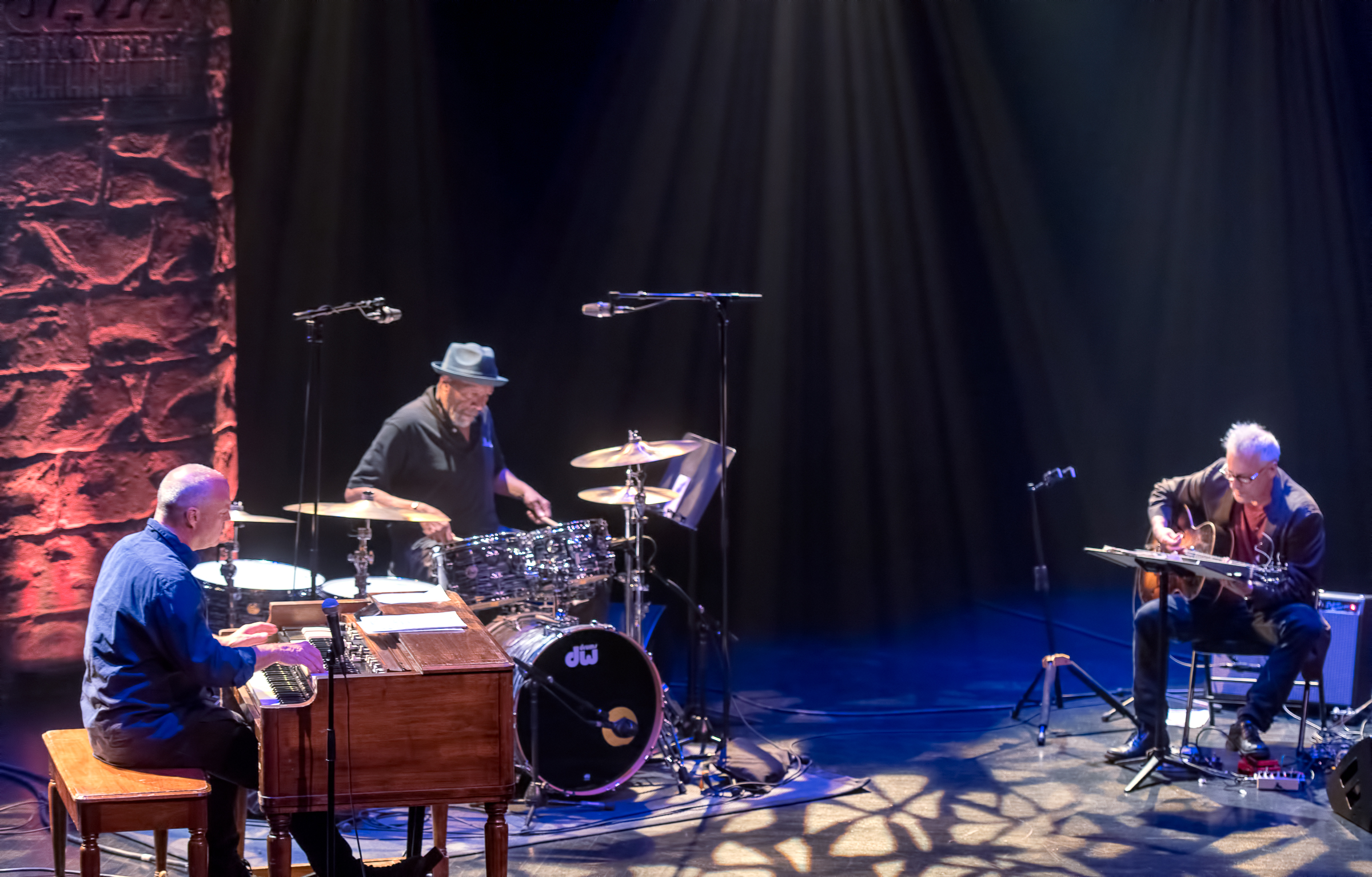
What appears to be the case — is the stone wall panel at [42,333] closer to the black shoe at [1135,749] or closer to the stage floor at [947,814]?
the stage floor at [947,814]

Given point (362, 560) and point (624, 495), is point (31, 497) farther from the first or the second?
point (624, 495)

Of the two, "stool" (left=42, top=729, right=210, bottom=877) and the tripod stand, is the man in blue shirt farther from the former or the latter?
the tripod stand

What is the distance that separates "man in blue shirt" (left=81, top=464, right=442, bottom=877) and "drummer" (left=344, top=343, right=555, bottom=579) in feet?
6.97

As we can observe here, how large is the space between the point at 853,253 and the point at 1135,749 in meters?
3.20

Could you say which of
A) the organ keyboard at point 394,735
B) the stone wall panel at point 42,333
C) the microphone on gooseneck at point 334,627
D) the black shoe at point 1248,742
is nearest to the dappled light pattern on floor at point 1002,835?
the black shoe at point 1248,742

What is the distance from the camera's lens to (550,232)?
6812mm

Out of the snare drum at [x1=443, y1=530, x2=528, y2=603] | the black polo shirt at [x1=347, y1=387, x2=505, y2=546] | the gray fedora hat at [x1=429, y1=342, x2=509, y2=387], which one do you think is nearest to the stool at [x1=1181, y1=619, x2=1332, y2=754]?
the snare drum at [x1=443, y1=530, x2=528, y2=603]

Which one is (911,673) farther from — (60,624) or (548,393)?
(60,624)

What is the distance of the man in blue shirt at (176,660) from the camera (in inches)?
128

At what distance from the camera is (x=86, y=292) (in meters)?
5.36

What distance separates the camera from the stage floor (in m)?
4.29

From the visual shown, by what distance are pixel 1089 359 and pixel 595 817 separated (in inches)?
171

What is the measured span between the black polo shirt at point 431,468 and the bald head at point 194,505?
82.7 inches

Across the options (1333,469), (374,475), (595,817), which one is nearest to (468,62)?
(374,475)
